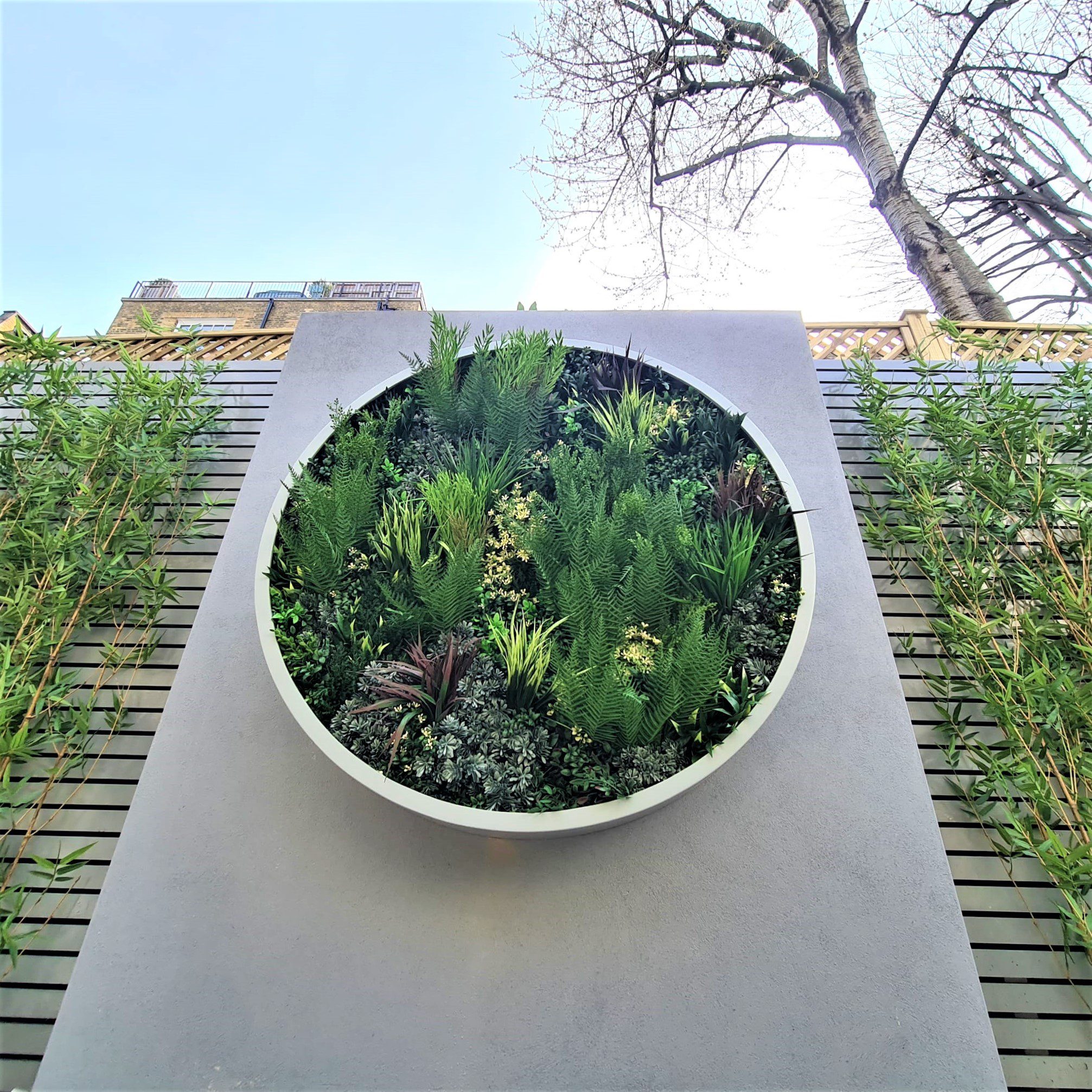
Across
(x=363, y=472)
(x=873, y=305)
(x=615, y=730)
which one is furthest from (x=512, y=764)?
(x=873, y=305)

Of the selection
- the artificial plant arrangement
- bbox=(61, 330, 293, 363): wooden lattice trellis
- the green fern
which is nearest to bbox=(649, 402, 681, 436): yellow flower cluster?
the artificial plant arrangement

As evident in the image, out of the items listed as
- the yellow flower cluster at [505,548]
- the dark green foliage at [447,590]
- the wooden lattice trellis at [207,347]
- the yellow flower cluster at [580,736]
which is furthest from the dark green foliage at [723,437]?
the wooden lattice trellis at [207,347]

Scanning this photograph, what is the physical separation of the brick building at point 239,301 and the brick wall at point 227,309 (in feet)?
0.04

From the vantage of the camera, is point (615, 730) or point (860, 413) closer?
point (615, 730)

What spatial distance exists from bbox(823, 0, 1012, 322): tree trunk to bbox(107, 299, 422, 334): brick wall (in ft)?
30.6

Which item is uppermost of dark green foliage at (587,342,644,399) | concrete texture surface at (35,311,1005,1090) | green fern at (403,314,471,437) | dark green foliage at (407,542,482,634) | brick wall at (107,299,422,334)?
brick wall at (107,299,422,334)

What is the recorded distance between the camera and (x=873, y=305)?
5.86 m

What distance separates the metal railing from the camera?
12820mm

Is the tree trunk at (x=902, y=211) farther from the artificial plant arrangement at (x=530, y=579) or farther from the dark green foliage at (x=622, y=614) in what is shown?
the dark green foliage at (x=622, y=614)

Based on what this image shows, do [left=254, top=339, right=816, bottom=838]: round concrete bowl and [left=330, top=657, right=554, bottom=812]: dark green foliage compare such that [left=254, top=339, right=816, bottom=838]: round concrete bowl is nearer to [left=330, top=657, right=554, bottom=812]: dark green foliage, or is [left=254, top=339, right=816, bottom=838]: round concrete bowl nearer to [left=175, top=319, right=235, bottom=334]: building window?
[left=330, top=657, right=554, bottom=812]: dark green foliage

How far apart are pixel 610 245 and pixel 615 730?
472 cm

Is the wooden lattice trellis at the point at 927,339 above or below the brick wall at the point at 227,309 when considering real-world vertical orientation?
below

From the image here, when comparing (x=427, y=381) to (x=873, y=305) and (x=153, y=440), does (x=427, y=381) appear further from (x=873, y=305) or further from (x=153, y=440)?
(x=873, y=305)

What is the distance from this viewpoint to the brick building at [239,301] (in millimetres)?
12680
